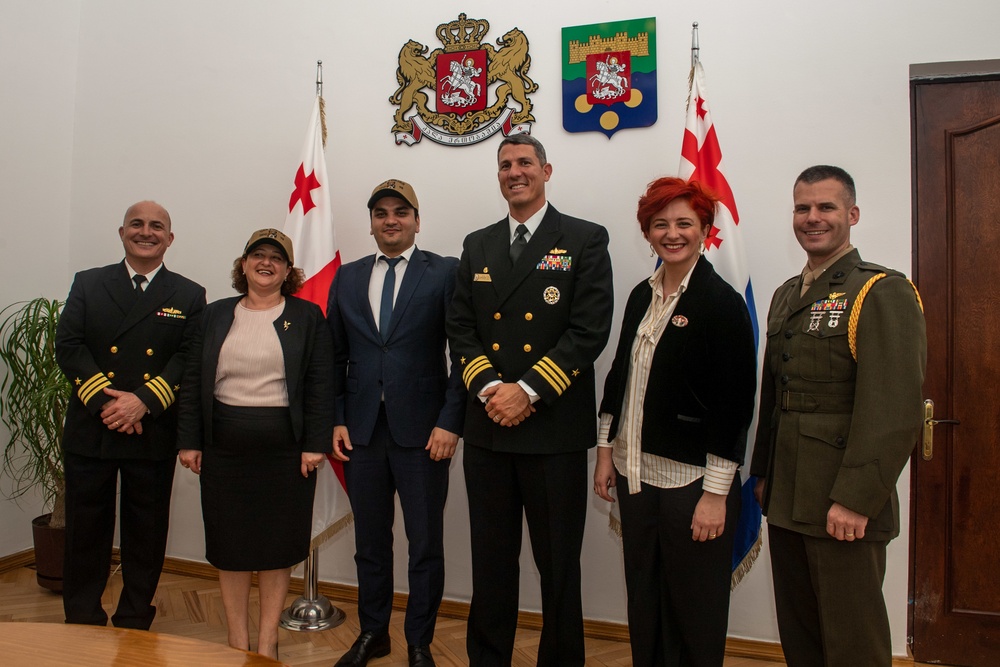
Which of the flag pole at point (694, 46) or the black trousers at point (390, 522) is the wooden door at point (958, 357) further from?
the black trousers at point (390, 522)

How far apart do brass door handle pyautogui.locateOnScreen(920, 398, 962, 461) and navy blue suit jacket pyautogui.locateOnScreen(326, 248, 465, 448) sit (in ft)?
5.19

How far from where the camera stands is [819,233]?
1.64 metres

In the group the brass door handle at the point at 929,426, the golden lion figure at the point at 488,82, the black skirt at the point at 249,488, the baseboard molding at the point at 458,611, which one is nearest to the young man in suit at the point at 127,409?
the black skirt at the point at 249,488

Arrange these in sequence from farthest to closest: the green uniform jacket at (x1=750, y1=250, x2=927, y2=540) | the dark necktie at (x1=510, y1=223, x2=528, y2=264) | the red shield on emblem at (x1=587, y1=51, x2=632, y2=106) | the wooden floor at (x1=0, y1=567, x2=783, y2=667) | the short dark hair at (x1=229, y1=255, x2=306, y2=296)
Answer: the red shield on emblem at (x1=587, y1=51, x2=632, y2=106), the wooden floor at (x1=0, y1=567, x2=783, y2=667), the short dark hair at (x1=229, y1=255, x2=306, y2=296), the dark necktie at (x1=510, y1=223, x2=528, y2=264), the green uniform jacket at (x1=750, y1=250, x2=927, y2=540)

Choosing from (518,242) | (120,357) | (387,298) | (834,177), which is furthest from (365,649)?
(834,177)

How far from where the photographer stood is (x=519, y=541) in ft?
6.85

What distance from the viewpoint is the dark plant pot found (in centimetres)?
294

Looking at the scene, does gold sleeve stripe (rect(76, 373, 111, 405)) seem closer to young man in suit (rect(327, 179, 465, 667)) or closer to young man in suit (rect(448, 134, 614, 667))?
young man in suit (rect(327, 179, 465, 667))

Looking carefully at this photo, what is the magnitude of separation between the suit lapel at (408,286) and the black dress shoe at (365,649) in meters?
1.02

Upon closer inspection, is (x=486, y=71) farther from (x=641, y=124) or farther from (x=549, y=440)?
(x=549, y=440)

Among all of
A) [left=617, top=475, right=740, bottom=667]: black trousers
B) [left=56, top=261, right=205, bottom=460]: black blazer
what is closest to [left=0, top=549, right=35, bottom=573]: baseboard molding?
[left=56, top=261, right=205, bottom=460]: black blazer

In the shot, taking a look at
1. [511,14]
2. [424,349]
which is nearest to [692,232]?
[424,349]

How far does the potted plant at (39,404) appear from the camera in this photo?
294 centimetres

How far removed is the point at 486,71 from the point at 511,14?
0.25 m
